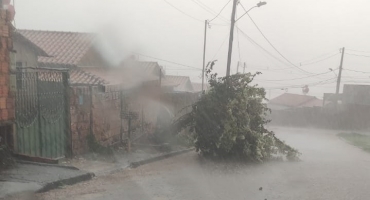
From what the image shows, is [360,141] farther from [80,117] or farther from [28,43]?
[28,43]

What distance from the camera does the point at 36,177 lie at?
24.6 ft

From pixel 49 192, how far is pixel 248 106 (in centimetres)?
796

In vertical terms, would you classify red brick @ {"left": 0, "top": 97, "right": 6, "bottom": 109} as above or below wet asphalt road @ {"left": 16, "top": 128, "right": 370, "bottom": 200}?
above

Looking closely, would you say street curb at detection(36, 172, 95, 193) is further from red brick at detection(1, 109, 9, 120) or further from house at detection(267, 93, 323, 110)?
house at detection(267, 93, 323, 110)

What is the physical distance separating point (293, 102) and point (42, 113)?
55366 mm

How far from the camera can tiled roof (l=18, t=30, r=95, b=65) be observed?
74.5 ft

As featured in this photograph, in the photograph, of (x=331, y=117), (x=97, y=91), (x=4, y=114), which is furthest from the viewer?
(x=331, y=117)

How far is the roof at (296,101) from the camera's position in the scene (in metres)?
59.0

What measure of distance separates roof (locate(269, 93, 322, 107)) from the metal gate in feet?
174

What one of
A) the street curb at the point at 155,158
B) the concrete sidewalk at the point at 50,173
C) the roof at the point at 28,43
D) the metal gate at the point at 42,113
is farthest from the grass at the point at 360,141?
the roof at the point at 28,43

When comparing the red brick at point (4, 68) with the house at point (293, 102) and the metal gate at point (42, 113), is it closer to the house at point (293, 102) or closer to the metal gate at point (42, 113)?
the metal gate at point (42, 113)

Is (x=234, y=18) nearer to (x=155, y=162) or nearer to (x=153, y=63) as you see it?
(x=155, y=162)

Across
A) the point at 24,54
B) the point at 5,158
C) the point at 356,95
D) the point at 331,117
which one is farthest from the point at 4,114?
the point at 356,95

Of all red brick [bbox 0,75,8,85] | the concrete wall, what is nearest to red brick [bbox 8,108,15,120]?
red brick [bbox 0,75,8,85]
